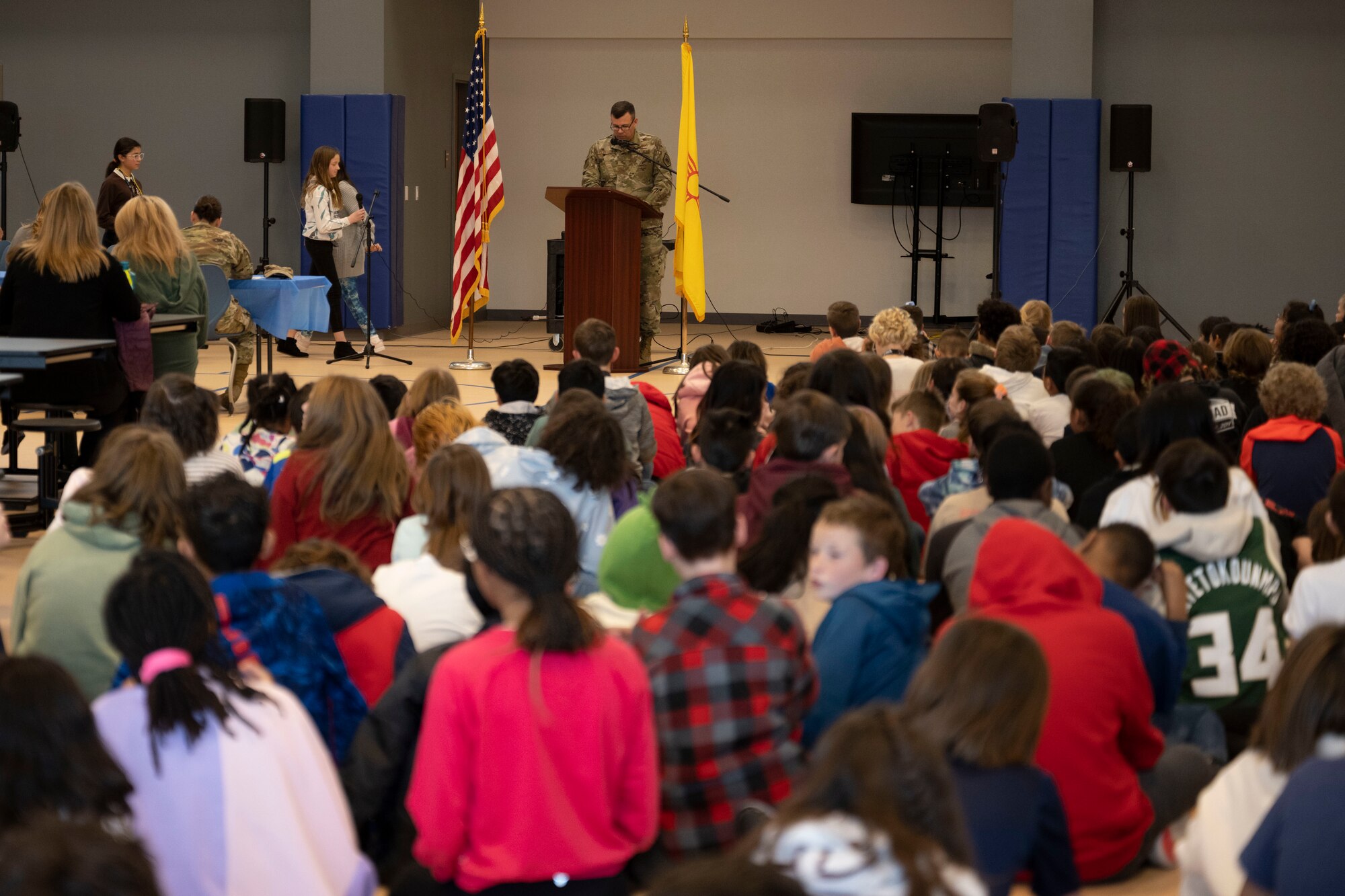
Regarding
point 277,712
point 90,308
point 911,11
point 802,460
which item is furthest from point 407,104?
point 277,712

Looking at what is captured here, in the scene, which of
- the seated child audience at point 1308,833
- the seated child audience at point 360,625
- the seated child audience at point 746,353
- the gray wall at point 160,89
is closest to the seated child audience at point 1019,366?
the seated child audience at point 746,353

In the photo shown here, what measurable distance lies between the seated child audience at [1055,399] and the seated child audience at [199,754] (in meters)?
3.59

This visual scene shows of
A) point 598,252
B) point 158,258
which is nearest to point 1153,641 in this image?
point 158,258

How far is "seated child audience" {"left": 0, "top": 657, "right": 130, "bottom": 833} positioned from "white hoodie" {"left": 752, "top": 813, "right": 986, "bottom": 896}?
2.36ft

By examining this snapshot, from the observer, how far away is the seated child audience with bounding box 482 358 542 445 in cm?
458

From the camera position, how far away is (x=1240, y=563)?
3.27 meters

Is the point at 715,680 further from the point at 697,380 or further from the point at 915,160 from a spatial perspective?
the point at 915,160

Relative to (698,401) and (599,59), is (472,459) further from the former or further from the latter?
(599,59)

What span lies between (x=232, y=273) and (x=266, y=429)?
4616mm

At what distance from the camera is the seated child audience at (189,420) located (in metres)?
3.87

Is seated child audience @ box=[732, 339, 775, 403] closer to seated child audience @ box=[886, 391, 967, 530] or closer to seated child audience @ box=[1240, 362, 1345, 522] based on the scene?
seated child audience @ box=[886, 391, 967, 530]

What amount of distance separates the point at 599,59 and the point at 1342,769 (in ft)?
45.0

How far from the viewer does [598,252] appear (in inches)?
380

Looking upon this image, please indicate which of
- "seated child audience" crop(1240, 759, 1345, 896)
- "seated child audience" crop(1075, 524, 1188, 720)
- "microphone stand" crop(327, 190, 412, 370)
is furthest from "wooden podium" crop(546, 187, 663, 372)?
"seated child audience" crop(1240, 759, 1345, 896)
